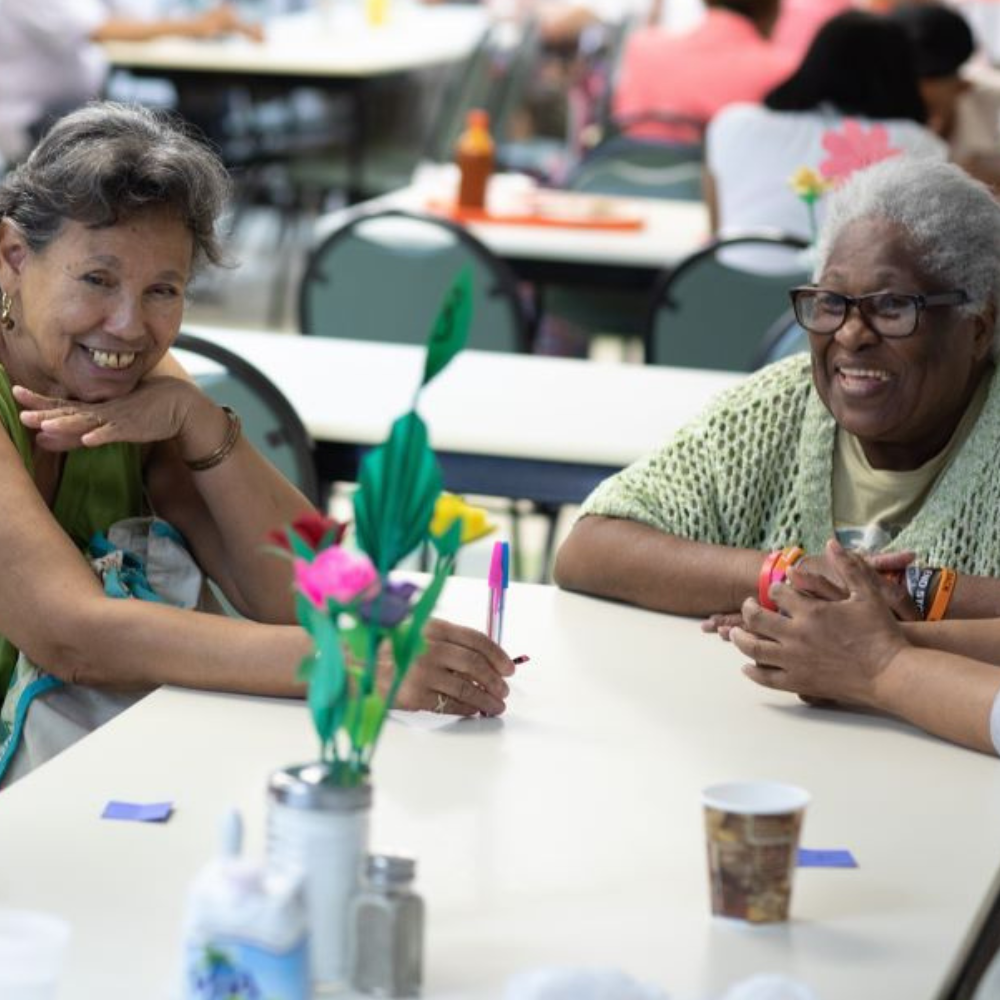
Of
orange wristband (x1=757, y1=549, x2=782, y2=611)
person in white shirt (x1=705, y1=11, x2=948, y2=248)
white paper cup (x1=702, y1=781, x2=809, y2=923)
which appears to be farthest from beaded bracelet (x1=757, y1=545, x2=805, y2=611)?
person in white shirt (x1=705, y1=11, x2=948, y2=248)

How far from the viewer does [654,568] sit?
2.32 metres

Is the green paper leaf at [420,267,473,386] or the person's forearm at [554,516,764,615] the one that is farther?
the person's forearm at [554,516,764,615]

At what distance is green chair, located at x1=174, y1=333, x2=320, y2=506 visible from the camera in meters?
2.94

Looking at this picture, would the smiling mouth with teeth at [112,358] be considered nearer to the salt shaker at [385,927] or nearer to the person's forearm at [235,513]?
the person's forearm at [235,513]

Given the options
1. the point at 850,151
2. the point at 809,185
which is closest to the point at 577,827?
the point at 850,151

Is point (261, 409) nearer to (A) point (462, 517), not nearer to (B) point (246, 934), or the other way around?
(A) point (462, 517)

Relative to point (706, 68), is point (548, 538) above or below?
below

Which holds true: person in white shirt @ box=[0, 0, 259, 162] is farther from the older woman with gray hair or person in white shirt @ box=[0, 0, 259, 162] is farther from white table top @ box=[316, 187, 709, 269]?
the older woman with gray hair

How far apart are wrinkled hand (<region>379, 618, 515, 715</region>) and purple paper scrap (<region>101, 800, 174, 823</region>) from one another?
31 centimetres

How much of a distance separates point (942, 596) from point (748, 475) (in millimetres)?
315

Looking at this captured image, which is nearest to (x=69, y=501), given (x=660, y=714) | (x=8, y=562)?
(x=8, y=562)

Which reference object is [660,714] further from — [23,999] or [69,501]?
[23,999]

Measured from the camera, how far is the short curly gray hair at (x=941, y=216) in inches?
91.3

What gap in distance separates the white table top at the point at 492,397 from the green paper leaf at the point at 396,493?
5.07 feet
